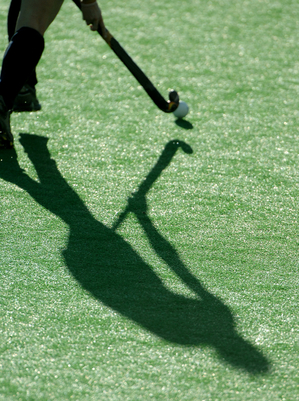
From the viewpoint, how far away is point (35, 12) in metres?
2.58

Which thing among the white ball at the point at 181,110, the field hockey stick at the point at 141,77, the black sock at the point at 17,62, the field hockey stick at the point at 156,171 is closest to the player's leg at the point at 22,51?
the black sock at the point at 17,62

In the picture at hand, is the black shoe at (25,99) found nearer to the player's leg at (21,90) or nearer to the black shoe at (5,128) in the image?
the player's leg at (21,90)

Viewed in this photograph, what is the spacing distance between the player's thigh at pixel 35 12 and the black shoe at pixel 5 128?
1.33ft

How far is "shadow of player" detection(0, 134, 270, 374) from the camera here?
1681mm

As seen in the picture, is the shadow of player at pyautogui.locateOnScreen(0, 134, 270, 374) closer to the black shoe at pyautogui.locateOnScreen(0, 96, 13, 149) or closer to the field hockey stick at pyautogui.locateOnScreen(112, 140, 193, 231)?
the field hockey stick at pyautogui.locateOnScreen(112, 140, 193, 231)

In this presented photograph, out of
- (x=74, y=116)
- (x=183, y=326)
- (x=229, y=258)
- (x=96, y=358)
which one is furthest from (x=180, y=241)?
(x=74, y=116)

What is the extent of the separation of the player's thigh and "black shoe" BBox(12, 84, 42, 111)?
45 cm

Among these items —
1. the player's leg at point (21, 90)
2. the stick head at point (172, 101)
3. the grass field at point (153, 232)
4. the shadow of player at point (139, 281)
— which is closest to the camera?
the grass field at point (153, 232)

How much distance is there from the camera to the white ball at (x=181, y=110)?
125 inches

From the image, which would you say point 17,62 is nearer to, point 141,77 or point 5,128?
point 5,128

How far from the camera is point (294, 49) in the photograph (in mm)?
4281

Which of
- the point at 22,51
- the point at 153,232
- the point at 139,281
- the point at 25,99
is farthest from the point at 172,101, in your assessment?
the point at 139,281

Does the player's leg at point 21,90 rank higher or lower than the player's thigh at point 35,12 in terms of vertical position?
lower

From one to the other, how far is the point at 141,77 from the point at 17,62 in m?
0.74
